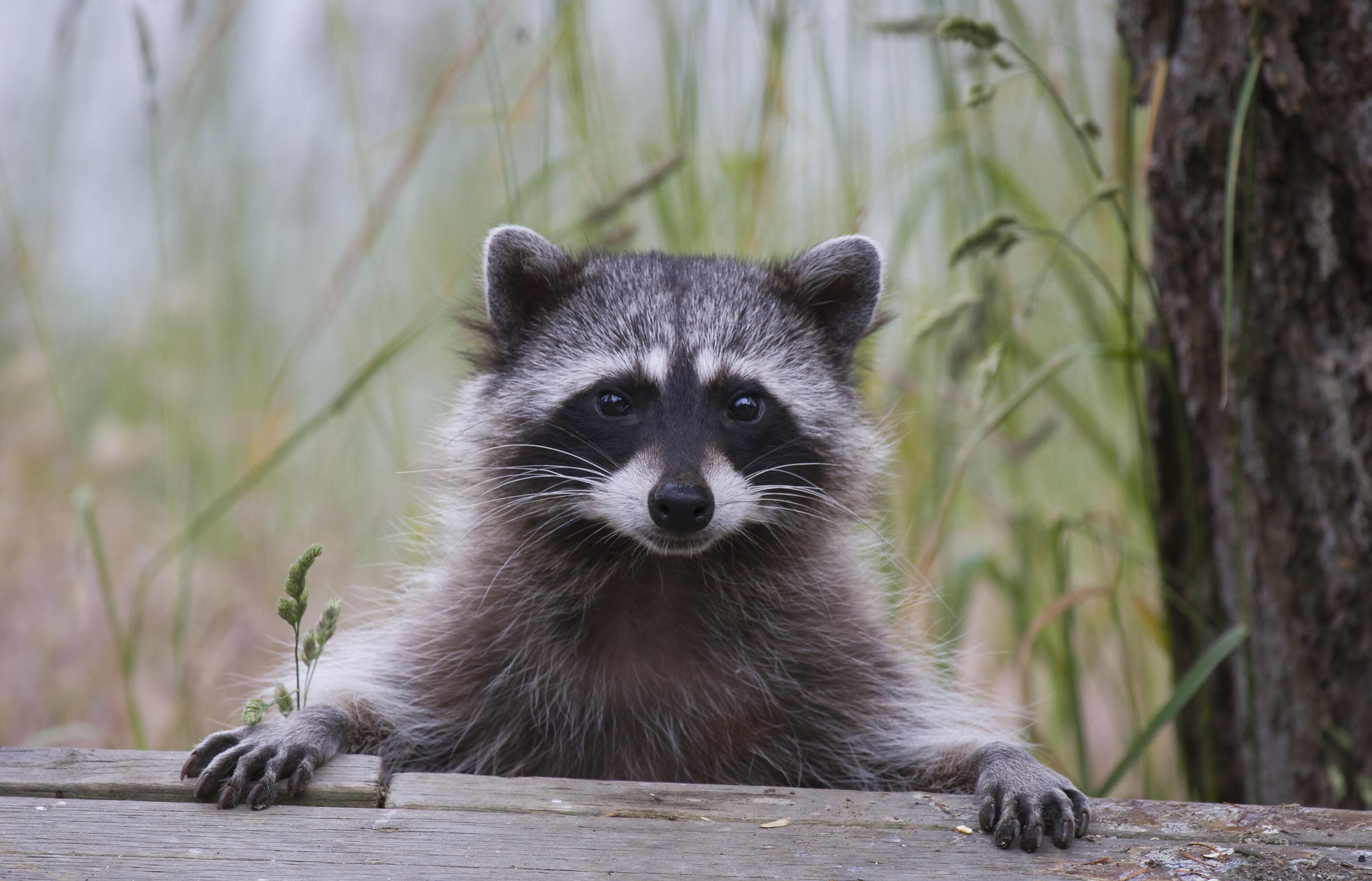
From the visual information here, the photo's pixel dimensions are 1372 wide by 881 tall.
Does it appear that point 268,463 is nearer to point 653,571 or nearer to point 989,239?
point 653,571

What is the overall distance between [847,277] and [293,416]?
118 inches

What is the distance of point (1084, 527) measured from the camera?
3480mm

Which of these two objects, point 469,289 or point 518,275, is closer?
point 518,275

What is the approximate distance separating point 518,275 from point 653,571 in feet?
2.73

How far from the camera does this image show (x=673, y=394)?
2.74 meters

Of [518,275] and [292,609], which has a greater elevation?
[518,275]

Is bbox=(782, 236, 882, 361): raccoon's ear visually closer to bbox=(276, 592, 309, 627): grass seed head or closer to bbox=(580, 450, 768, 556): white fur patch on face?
bbox=(580, 450, 768, 556): white fur patch on face

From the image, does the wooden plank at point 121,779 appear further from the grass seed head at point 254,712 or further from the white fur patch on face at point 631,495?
the white fur patch on face at point 631,495

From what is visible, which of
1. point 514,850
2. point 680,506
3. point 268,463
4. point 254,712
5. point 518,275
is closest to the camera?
point 514,850

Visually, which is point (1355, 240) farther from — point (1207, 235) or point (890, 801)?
point (890, 801)

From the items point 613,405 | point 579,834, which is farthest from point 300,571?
point 613,405

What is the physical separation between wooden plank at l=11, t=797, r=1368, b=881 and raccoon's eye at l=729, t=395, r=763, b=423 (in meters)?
1.03

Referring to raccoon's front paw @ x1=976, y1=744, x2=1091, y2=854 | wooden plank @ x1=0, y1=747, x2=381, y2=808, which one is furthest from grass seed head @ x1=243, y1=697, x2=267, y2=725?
raccoon's front paw @ x1=976, y1=744, x2=1091, y2=854

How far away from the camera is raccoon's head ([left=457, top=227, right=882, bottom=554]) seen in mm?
2617
